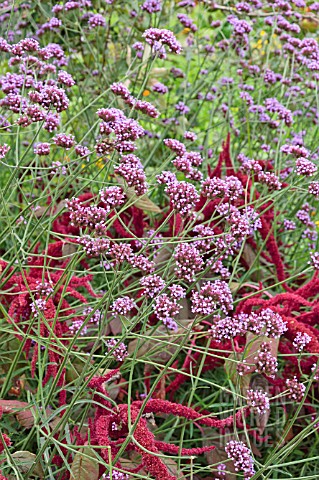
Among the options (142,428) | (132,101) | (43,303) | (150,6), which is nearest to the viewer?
(142,428)

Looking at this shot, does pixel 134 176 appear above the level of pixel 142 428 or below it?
above

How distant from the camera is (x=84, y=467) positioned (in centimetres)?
123

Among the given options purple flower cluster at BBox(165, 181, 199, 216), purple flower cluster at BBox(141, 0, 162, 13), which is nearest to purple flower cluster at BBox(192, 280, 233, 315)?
purple flower cluster at BBox(165, 181, 199, 216)

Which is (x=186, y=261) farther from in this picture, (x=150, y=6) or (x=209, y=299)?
(x=150, y=6)

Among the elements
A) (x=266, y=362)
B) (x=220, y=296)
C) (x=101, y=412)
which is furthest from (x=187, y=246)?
(x=101, y=412)

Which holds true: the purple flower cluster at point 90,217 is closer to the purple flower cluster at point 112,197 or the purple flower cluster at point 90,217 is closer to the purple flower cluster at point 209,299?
the purple flower cluster at point 112,197

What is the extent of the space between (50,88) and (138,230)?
0.55 metres

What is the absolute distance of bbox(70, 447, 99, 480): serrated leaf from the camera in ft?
4.03

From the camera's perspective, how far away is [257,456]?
1.78 m

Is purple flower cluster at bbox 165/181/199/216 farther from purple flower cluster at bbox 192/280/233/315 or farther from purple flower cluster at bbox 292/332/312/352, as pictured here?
purple flower cluster at bbox 292/332/312/352

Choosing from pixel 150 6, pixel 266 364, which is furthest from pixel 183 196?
pixel 150 6

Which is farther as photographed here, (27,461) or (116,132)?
(116,132)

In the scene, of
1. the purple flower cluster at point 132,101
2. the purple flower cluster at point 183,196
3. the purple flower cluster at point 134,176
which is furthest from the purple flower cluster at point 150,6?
the purple flower cluster at point 183,196

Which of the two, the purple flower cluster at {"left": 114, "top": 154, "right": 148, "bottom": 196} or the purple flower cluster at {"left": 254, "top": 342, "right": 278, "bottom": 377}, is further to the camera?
the purple flower cluster at {"left": 114, "top": 154, "right": 148, "bottom": 196}
